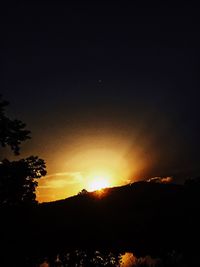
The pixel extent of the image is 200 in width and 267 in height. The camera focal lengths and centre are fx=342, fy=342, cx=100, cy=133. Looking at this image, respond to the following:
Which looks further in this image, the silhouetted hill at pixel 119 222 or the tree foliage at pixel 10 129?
the silhouetted hill at pixel 119 222

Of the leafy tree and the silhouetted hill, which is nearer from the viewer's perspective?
the leafy tree

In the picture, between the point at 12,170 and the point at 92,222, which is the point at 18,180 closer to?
the point at 12,170

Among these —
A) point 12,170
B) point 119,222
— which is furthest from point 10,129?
point 119,222

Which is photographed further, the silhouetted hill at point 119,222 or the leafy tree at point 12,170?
the silhouetted hill at point 119,222

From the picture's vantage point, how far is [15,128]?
16.4 metres

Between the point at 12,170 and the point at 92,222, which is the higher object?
the point at 92,222

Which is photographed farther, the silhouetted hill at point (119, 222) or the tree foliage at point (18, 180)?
the silhouetted hill at point (119, 222)

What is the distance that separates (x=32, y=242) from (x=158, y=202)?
38990 millimetres

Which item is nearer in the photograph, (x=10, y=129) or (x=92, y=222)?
(x=10, y=129)

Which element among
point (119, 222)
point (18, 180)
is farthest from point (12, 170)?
point (119, 222)

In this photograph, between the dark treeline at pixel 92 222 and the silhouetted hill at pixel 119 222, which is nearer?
the dark treeline at pixel 92 222

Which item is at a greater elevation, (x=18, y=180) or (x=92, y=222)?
(x=92, y=222)

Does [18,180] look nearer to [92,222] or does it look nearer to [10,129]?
[10,129]

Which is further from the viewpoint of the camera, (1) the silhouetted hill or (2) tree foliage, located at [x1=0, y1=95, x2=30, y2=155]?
(1) the silhouetted hill
